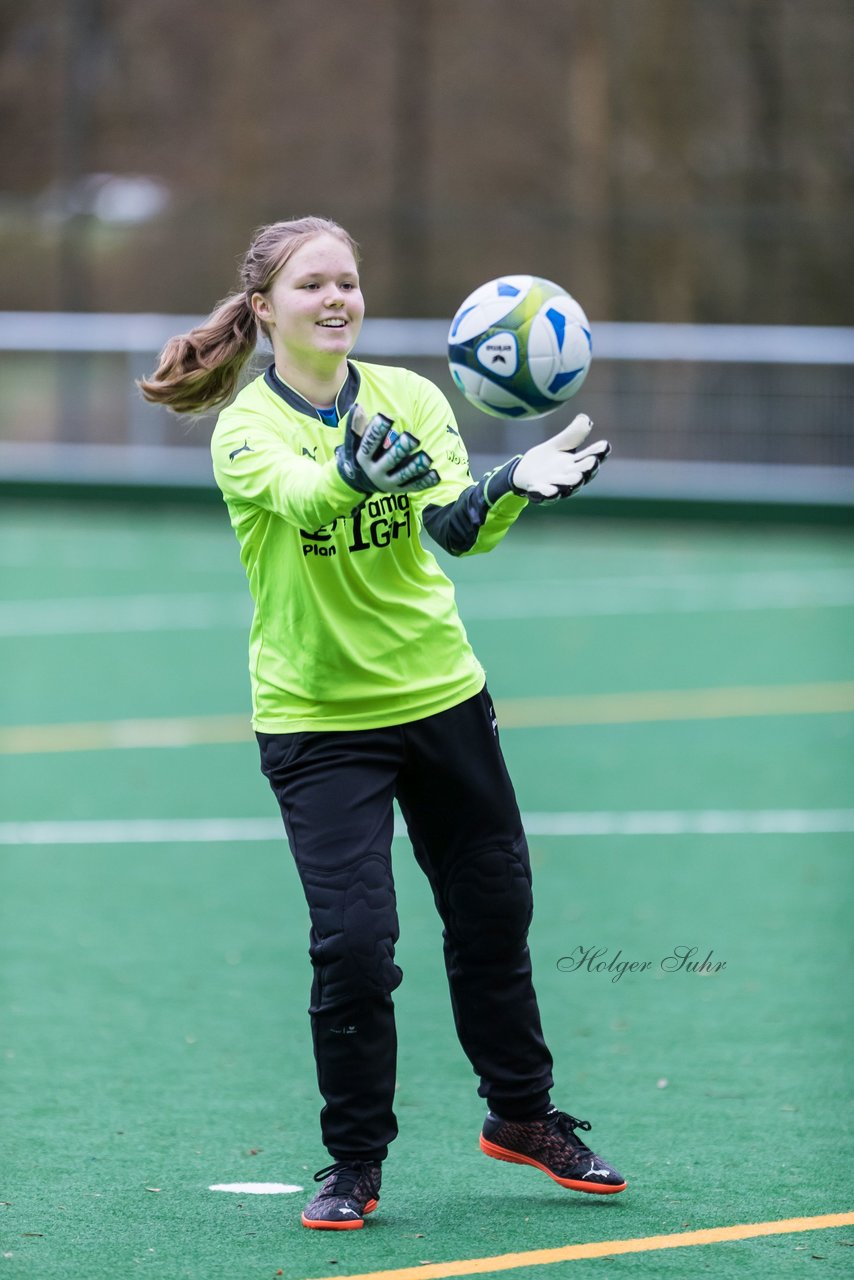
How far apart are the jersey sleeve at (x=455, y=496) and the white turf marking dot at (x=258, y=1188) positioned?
1534mm

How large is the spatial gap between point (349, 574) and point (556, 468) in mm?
575

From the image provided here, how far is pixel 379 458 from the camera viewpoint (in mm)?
3863

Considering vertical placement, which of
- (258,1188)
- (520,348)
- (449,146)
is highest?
(449,146)

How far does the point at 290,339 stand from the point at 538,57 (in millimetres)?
27360

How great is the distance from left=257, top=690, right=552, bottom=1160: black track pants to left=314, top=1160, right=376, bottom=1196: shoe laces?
2 cm

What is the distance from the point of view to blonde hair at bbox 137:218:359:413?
14.9 ft

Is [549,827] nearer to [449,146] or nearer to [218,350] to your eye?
[218,350]

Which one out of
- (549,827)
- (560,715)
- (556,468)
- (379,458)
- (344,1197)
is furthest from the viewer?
(560,715)

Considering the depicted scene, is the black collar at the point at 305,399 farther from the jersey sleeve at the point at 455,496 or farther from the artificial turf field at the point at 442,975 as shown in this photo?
the artificial turf field at the point at 442,975

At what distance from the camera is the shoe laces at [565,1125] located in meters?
4.57

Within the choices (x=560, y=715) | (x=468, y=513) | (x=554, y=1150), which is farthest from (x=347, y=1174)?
(x=560, y=715)

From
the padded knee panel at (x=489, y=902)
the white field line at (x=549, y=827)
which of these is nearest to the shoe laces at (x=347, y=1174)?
the padded knee panel at (x=489, y=902)

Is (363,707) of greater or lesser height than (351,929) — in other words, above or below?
above

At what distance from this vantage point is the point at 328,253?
4426 mm
